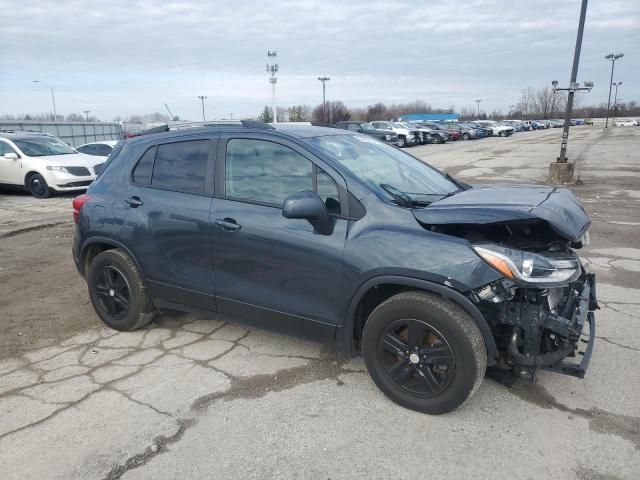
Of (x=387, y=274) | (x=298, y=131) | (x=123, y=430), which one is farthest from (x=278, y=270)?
(x=123, y=430)

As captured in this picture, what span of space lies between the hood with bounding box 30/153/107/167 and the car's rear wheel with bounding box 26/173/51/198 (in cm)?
43

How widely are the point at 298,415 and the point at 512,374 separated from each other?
4.42 feet

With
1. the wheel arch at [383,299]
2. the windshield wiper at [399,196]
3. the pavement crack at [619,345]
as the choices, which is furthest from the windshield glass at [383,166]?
the pavement crack at [619,345]

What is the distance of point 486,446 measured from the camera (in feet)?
9.28

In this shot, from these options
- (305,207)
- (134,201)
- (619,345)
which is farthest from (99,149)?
(619,345)

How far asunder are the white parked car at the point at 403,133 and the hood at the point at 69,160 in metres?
24.7

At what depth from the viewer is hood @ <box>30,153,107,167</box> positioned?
1320 cm

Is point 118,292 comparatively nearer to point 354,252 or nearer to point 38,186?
point 354,252

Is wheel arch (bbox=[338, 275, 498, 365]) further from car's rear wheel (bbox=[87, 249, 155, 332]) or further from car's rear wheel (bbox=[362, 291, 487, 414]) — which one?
car's rear wheel (bbox=[87, 249, 155, 332])

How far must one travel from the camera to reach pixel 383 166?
3.79m

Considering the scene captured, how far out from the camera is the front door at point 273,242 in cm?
328

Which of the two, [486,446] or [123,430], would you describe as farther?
[123,430]

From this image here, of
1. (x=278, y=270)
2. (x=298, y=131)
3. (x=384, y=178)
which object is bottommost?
(x=278, y=270)

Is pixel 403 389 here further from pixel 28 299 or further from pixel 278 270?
pixel 28 299
